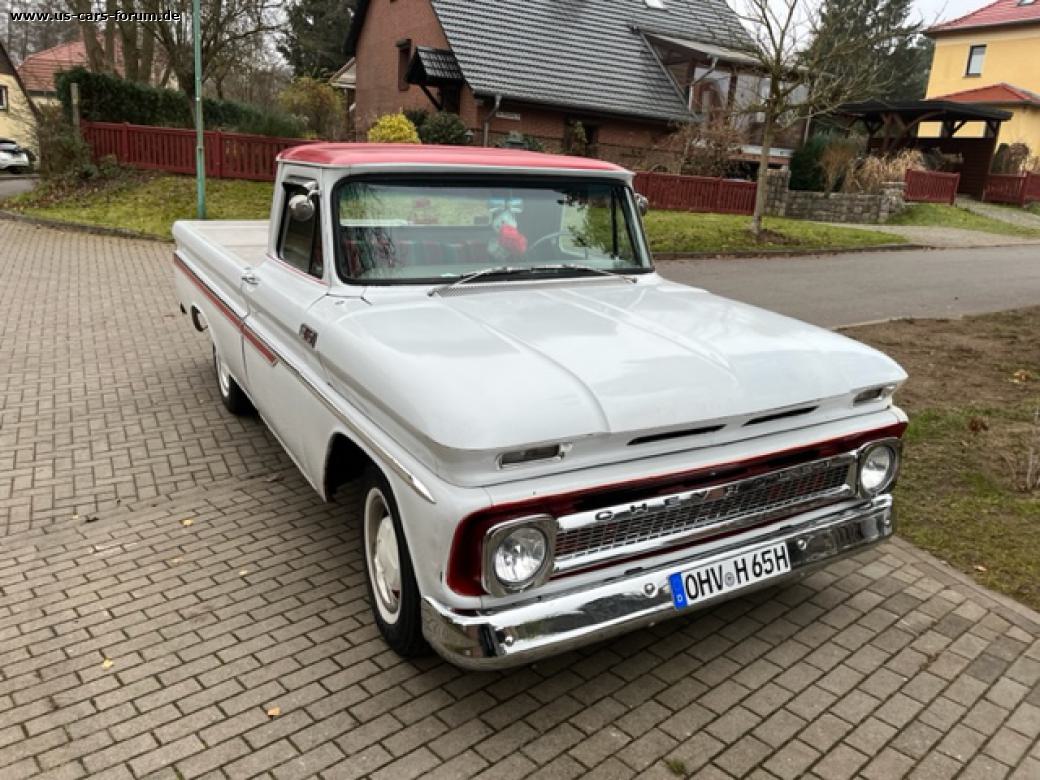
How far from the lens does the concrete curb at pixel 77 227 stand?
574 inches

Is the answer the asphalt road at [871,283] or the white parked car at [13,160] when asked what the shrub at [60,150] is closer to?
the asphalt road at [871,283]

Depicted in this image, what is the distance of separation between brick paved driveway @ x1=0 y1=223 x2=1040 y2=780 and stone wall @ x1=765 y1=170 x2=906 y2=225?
67.3 feet

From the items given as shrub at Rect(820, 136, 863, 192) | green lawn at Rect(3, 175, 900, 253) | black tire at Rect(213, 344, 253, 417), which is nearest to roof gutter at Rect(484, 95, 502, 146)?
green lawn at Rect(3, 175, 900, 253)

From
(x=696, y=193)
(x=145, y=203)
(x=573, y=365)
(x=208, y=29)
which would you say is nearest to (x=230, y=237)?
(x=573, y=365)

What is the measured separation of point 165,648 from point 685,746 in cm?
201

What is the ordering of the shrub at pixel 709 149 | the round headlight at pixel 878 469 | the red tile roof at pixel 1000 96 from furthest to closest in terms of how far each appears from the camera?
1. the red tile roof at pixel 1000 96
2. the shrub at pixel 709 149
3. the round headlight at pixel 878 469

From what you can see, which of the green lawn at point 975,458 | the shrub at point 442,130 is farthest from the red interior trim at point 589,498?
the shrub at point 442,130

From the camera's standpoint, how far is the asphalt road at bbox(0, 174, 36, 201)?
2200 cm

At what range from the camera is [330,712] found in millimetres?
2857

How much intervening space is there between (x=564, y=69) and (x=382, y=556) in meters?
24.4

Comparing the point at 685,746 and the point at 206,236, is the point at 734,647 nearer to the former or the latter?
the point at 685,746

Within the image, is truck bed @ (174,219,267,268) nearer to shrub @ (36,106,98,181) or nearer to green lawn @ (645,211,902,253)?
green lawn @ (645,211,902,253)

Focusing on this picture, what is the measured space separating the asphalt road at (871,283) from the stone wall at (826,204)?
16.9 ft

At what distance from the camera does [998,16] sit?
4109cm
